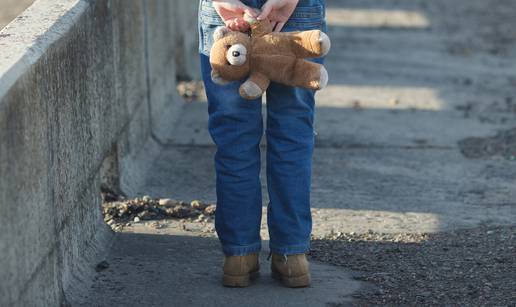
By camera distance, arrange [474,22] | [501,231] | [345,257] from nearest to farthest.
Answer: [345,257] → [501,231] → [474,22]

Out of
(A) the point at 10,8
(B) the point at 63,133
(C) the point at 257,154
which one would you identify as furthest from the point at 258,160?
(A) the point at 10,8

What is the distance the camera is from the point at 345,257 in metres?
4.82

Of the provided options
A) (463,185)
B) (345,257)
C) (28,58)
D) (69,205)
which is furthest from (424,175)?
(28,58)

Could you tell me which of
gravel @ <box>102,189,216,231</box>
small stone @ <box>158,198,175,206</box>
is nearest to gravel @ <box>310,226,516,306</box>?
gravel @ <box>102,189,216,231</box>

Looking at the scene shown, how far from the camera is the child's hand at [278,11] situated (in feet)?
13.5

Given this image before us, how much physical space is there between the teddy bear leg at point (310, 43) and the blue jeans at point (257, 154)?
0.46 feet

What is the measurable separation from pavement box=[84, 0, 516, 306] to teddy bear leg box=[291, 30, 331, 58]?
910mm

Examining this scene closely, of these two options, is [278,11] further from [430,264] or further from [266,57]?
[430,264]

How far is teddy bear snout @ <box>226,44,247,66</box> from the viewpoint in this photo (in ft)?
13.4

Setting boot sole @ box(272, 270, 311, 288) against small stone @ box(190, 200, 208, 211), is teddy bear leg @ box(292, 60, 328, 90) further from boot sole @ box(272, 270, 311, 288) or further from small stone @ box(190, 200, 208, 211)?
small stone @ box(190, 200, 208, 211)

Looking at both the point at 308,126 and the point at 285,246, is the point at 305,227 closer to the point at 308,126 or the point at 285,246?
the point at 285,246

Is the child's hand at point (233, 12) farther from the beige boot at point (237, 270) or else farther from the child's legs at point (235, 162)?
the beige boot at point (237, 270)

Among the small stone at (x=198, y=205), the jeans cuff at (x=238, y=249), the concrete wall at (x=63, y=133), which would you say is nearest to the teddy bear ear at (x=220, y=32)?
the concrete wall at (x=63, y=133)

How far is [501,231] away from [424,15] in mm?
6688
